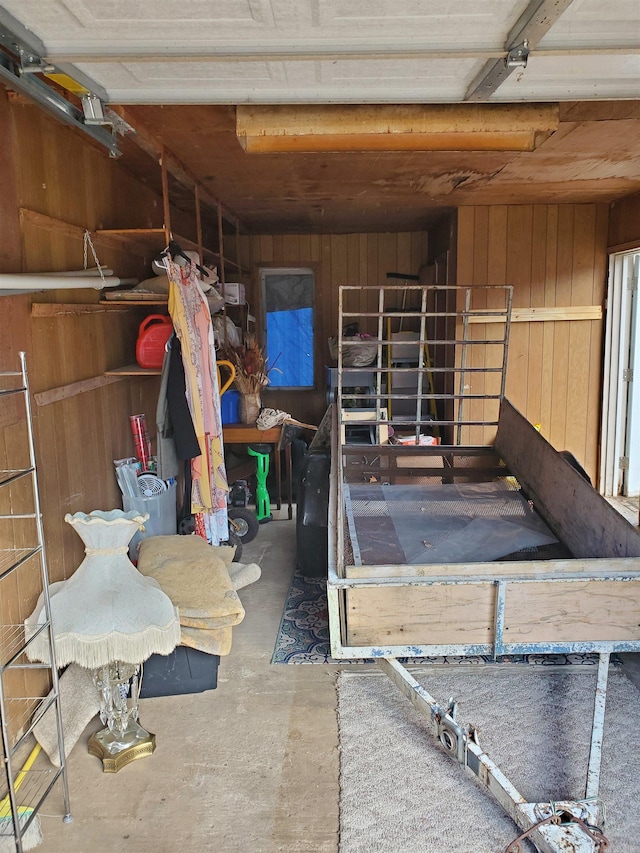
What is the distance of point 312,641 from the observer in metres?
3.39

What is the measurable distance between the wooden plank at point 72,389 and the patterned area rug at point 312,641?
5.32 feet

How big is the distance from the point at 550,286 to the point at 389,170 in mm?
2294

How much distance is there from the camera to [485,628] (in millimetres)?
2176

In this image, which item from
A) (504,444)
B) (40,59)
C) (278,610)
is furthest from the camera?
(504,444)

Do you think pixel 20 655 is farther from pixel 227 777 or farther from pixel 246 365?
pixel 246 365

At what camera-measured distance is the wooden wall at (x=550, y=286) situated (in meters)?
5.83

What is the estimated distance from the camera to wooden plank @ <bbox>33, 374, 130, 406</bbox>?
9.69 feet

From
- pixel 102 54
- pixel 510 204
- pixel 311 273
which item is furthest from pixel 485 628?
pixel 311 273

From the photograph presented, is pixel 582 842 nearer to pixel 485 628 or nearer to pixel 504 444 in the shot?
pixel 485 628

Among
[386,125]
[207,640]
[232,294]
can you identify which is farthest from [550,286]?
[207,640]

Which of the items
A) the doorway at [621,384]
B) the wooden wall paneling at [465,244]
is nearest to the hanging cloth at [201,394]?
the wooden wall paneling at [465,244]

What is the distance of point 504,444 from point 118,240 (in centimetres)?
269

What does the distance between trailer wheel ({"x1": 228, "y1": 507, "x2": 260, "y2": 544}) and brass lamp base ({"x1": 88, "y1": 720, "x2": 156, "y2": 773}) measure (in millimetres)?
2228

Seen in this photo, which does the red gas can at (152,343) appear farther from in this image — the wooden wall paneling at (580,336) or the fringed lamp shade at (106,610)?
the wooden wall paneling at (580,336)
